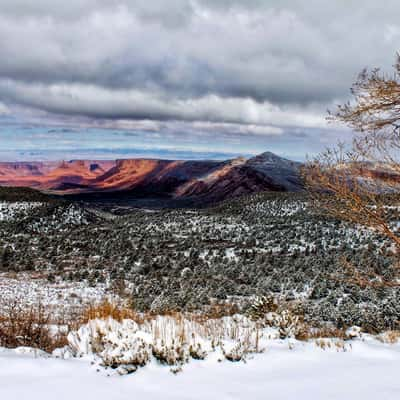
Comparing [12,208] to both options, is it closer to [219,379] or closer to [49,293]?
[49,293]

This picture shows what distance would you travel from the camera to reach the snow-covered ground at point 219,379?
315 centimetres

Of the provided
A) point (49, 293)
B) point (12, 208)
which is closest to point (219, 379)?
point (49, 293)

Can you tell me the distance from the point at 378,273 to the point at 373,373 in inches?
456

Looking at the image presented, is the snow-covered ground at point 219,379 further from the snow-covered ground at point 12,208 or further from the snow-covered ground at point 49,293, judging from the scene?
the snow-covered ground at point 12,208

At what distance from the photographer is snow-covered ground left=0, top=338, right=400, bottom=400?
315 cm

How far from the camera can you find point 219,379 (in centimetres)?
356

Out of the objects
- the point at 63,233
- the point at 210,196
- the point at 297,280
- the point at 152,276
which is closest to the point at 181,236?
the point at 63,233

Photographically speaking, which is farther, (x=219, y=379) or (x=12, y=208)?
(x=12, y=208)

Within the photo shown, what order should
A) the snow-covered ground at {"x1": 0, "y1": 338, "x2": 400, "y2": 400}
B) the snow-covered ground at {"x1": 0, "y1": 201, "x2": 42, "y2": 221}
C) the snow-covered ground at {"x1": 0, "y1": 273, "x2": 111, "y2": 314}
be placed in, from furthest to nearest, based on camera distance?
the snow-covered ground at {"x1": 0, "y1": 201, "x2": 42, "y2": 221} → the snow-covered ground at {"x1": 0, "y1": 273, "x2": 111, "y2": 314} → the snow-covered ground at {"x1": 0, "y1": 338, "x2": 400, "y2": 400}

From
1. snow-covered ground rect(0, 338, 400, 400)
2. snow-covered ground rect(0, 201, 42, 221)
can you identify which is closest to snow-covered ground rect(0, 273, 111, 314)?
snow-covered ground rect(0, 338, 400, 400)

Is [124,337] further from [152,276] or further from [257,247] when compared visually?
[257,247]

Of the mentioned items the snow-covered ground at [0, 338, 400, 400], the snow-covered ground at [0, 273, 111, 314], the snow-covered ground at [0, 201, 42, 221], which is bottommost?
the snow-covered ground at [0, 273, 111, 314]

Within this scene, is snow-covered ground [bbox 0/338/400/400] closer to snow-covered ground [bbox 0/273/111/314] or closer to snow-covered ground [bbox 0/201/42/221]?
snow-covered ground [bbox 0/273/111/314]

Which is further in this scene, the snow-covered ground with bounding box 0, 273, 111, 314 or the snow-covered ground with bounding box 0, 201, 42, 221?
the snow-covered ground with bounding box 0, 201, 42, 221
